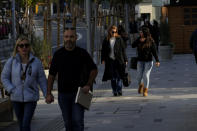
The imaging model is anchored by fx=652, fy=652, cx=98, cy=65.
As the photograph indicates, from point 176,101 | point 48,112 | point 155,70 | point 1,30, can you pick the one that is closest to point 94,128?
point 48,112

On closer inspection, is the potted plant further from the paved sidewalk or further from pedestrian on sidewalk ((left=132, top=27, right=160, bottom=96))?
pedestrian on sidewalk ((left=132, top=27, right=160, bottom=96))

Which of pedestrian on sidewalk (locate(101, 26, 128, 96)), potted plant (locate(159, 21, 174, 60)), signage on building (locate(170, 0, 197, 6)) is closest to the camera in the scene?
pedestrian on sidewalk (locate(101, 26, 128, 96))

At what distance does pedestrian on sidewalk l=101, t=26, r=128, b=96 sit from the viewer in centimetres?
1455

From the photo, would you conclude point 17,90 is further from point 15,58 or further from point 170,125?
point 170,125

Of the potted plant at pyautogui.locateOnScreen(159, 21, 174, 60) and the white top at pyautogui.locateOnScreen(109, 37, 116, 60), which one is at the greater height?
the white top at pyautogui.locateOnScreen(109, 37, 116, 60)

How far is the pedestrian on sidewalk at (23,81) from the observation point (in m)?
7.91

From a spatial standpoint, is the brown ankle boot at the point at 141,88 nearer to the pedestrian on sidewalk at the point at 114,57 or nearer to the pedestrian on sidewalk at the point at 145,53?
the pedestrian on sidewalk at the point at 145,53

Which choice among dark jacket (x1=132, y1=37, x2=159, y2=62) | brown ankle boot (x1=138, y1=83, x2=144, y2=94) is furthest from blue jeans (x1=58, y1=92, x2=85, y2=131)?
brown ankle boot (x1=138, y1=83, x2=144, y2=94)

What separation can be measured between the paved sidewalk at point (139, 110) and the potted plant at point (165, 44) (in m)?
7.38

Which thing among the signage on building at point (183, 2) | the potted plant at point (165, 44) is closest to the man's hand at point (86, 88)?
the potted plant at point (165, 44)

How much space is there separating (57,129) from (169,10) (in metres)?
18.8

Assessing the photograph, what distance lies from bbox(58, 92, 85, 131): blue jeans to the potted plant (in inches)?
714

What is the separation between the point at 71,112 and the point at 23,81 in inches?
28.4

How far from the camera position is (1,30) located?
32.8 m
